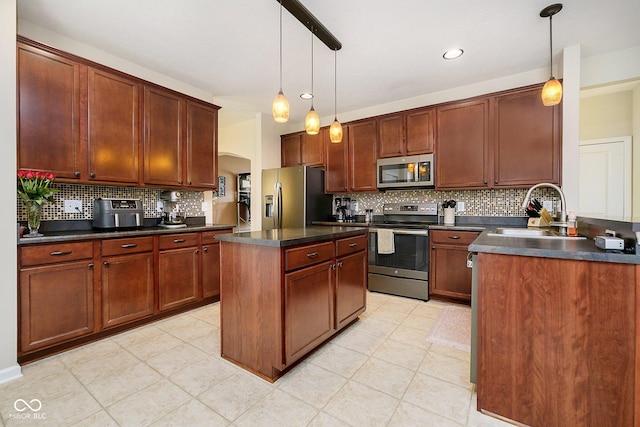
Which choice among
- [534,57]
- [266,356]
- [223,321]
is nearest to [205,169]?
[223,321]

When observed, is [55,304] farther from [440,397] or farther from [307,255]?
[440,397]

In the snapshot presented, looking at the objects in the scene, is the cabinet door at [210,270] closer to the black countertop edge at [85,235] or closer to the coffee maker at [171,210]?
the black countertop edge at [85,235]

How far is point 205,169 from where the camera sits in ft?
10.9

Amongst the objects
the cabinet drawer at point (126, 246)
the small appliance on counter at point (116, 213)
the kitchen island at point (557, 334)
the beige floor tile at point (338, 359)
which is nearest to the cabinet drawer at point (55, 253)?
the cabinet drawer at point (126, 246)

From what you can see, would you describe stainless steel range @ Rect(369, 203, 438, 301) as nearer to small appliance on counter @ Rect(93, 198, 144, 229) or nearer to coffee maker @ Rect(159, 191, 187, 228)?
coffee maker @ Rect(159, 191, 187, 228)

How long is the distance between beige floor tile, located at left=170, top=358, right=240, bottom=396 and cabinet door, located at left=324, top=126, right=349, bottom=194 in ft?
9.35

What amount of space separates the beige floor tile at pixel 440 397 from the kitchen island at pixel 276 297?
0.71 m

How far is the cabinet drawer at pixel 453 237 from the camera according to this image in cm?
303

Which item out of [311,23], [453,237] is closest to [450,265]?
[453,237]

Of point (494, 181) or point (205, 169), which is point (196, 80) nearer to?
point (205, 169)

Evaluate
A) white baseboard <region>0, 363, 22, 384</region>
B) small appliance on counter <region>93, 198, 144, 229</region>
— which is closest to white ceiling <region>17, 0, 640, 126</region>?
small appliance on counter <region>93, 198, 144, 229</region>

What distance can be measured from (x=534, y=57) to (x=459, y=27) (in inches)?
43.4

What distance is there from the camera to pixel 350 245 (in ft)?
7.78

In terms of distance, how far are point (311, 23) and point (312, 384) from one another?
252cm
